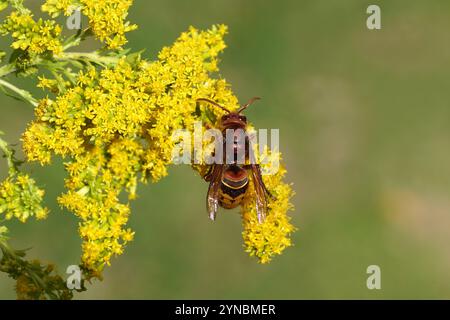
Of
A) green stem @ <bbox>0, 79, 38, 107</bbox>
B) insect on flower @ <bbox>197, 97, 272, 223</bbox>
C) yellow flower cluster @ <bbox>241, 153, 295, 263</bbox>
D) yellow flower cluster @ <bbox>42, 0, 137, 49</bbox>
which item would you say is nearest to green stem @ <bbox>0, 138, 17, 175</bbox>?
green stem @ <bbox>0, 79, 38, 107</bbox>

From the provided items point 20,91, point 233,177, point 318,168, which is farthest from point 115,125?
point 318,168

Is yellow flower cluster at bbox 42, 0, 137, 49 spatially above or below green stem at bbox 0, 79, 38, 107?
above

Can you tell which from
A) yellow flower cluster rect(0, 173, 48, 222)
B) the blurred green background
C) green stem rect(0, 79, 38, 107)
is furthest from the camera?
the blurred green background

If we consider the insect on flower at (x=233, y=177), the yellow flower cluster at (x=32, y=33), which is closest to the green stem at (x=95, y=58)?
the yellow flower cluster at (x=32, y=33)

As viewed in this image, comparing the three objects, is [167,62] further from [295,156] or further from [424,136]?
[424,136]

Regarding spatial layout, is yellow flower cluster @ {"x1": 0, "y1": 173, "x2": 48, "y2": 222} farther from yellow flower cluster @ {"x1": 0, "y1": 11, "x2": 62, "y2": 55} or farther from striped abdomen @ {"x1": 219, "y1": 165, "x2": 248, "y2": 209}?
striped abdomen @ {"x1": 219, "y1": 165, "x2": 248, "y2": 209}
